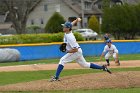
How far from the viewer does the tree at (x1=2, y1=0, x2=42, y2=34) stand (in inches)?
2083

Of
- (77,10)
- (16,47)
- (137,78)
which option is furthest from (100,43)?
(77,10)

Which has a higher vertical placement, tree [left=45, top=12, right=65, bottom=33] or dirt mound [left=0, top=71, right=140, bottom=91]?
dirt mound [left=0, top=71, right=140, bottom=91]

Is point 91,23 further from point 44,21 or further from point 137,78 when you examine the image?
point 137,78

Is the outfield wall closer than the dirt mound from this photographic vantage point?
No

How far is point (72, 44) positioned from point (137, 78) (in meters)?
2.22

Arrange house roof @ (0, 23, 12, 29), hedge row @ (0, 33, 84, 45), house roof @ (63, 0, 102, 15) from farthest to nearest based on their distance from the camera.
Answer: house roof @ (0, 23, 12, 29)
house roof @ (63, 0, 102, 15)
hedge row @ (0, 33, 84, 45)

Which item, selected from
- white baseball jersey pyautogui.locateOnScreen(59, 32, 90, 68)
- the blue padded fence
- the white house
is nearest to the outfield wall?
the blue padded fence

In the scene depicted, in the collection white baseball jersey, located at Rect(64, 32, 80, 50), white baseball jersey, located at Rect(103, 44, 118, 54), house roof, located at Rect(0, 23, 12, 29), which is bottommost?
house roof, located at Rect(0, 23, 12, 29)

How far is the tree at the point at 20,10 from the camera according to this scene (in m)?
52.9

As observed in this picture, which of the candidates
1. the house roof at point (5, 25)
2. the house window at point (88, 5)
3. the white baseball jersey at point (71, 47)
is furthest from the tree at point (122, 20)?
the house roof at point (5, 25)

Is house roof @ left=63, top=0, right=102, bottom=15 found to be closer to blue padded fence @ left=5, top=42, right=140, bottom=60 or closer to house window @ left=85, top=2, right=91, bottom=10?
house window @ left=85, top=2, right=91, bottom=10

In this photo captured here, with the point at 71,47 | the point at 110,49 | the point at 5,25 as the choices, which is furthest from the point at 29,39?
the point at 5,25

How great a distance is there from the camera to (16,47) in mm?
26781

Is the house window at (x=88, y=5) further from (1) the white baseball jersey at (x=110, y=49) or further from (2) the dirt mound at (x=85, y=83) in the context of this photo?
(2) the dirt mound at (x=85, y=83)
